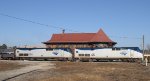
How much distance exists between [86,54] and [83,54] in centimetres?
81

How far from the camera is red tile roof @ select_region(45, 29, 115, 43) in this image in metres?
95.6

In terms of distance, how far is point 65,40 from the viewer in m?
99.6

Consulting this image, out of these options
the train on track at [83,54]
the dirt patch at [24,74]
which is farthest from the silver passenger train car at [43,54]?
the dirt patch at [24,74]

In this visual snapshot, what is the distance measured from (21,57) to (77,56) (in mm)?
18097

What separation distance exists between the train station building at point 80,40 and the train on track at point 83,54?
55.9 ft

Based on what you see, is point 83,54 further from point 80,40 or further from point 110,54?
point 80,40

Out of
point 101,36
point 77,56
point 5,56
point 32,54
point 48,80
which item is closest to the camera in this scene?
point 48,80

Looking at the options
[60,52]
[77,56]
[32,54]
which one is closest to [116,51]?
[77,56]

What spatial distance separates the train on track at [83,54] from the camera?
7119 cm

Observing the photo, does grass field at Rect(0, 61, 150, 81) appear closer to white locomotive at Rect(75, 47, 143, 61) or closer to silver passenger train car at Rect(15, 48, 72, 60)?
white locomotive at Rect(75, 47, 143, 61)

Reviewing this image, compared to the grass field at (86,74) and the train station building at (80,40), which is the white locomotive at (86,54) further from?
the grass field at (86,74)

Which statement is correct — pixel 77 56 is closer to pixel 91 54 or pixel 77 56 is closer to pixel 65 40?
pixel 91 54

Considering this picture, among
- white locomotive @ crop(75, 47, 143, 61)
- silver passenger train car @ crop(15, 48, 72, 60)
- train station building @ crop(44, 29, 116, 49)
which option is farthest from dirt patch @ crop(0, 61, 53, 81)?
train station building @ crop(44, 29, 116, 49)

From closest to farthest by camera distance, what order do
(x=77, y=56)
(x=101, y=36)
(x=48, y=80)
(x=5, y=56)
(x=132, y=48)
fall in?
(x=48, y=80) → (x=132, y=48) → (x=77, y=56) → (x=5, y=56) → (x=101, y=36)
